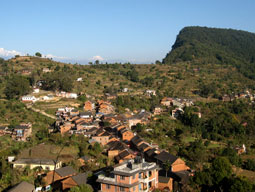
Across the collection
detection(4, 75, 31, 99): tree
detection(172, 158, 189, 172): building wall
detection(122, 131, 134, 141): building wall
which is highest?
detection(4, 75, 31, 99): tree

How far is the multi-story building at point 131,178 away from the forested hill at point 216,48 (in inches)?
1996

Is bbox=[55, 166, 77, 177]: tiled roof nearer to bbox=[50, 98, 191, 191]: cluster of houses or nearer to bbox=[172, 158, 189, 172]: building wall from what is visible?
bbox=[50, 98, 191, 191]: cluster of houses

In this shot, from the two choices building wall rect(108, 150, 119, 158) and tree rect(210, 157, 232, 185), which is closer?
tree rect(210, 157, 232, 185)

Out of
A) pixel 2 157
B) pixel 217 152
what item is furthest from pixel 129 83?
pixel 2 157

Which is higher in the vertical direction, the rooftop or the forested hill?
the forested hill

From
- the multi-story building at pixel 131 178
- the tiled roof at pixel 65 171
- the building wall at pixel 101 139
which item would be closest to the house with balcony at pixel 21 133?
the building wall at pixel 101 139

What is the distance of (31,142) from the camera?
2375cm

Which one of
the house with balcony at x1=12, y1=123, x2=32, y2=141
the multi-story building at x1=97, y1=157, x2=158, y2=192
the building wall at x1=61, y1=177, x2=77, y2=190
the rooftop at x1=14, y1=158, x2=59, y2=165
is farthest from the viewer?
the house with balcony at x1=12, y1=123, x2=32, y2=141

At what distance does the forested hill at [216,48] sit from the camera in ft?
234

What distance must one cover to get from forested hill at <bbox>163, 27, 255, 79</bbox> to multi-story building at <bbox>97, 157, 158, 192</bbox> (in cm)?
5069

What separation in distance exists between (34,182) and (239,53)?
8719cm

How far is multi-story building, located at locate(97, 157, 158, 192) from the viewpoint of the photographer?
1374cm

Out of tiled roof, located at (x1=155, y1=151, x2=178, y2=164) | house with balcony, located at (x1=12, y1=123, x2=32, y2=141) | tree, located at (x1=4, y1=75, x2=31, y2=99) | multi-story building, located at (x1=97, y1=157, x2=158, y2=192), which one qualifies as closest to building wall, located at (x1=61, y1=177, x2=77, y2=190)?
multi-story building, located at (x1=97, y1=157, x2=158, y2=192)

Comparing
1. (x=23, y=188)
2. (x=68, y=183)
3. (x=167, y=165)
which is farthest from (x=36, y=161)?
(x=167, y=165)
